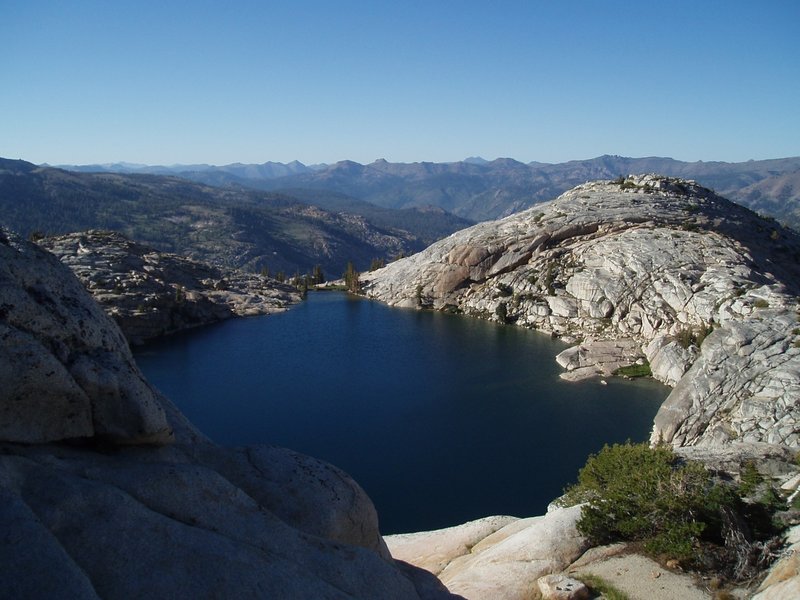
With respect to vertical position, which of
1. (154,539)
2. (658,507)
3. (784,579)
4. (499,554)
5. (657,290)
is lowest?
(499,554)

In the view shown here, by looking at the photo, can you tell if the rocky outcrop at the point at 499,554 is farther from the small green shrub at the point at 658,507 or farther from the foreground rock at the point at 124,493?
the foreground rock at the point at 124,493

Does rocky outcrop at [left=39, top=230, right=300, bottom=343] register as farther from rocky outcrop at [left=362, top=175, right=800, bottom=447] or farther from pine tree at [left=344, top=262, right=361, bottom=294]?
rocky outcrop at [left=362, top=175, right=800, bottom=447]

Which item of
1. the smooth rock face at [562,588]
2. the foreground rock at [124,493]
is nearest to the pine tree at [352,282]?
the smooth rock face at [562,588]

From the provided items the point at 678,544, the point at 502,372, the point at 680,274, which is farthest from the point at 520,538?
the point at 680,274

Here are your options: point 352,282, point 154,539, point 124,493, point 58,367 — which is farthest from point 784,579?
point 352,282

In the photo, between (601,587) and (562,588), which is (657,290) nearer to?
(601,587)

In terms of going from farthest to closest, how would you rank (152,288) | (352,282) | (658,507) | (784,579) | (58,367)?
(352,282)
(152,288)
(658,507)
(784,579)
(58,367)

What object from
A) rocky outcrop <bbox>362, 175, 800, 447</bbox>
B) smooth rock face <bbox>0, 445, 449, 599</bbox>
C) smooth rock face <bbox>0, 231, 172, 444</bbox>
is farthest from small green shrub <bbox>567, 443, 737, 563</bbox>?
rocky outcrop <bbox>362, 175, 800, 447</bbox>
